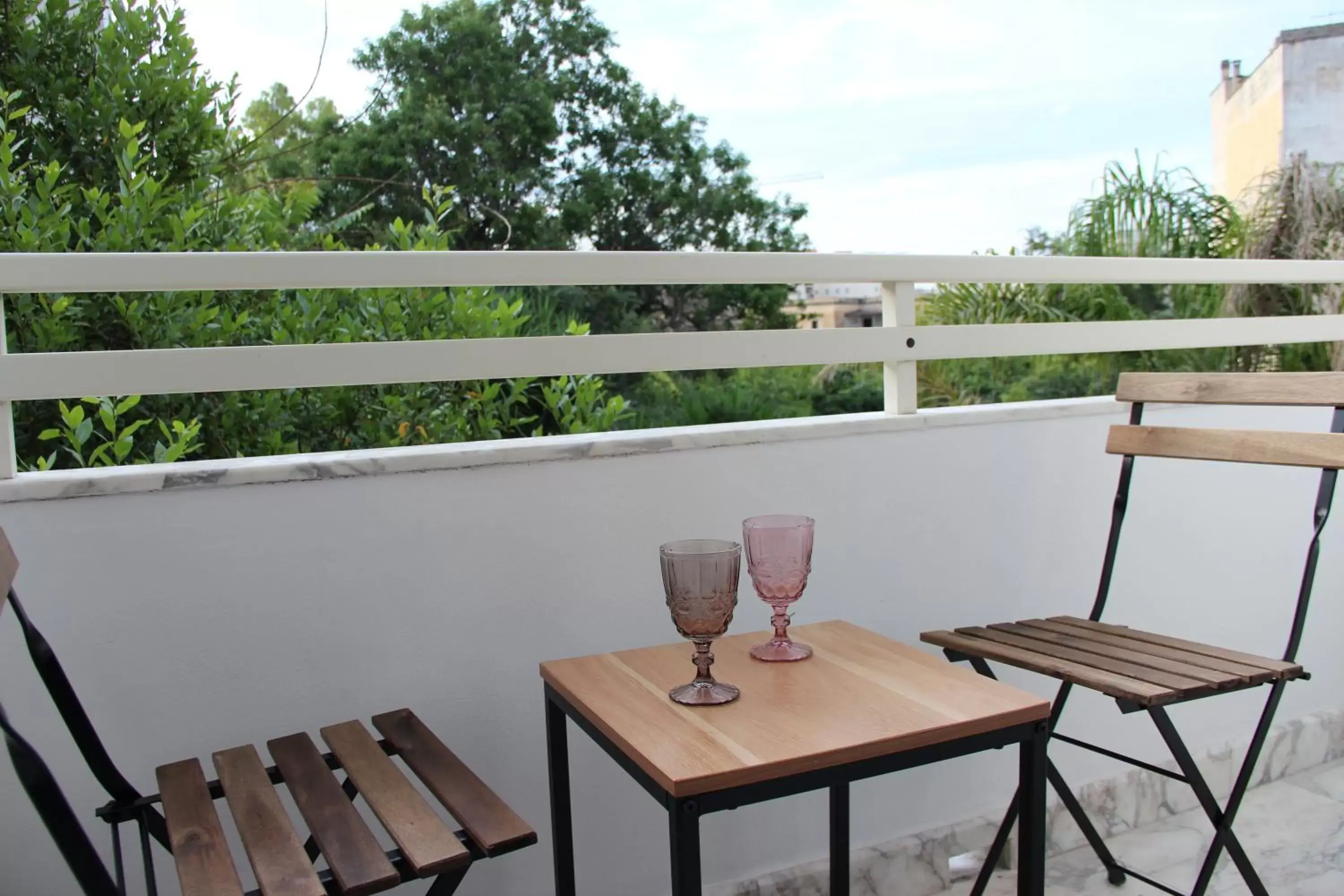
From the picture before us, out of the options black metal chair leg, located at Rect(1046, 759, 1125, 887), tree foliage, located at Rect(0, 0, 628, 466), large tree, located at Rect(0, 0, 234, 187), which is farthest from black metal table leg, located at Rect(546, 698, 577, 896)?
large tree, located at Rect(0, 0, 234, 187)

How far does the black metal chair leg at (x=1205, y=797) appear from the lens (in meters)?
1.57

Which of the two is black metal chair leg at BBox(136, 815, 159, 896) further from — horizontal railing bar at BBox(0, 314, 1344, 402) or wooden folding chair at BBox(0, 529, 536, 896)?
horizontal railing bar at BBox(0, 314, 1344, 402)

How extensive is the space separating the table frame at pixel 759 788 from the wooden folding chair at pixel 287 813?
15 cm

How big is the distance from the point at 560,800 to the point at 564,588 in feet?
1.42

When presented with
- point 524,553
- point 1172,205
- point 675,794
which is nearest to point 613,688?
point 675,794

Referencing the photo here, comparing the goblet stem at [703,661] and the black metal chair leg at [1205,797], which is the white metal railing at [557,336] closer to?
the goblet stem at [703,661]

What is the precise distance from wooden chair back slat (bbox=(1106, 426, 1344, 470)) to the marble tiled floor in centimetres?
90

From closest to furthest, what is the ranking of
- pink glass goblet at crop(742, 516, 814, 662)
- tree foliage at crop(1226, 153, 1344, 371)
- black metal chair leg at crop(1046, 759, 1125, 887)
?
1. pink glass goblet at crop(742, 516, 814, 662)
2. black metal chair leg at crop(1046, 759, 1125, 887)
3. tree foliage at crop(1226, 153, 1344, 371)

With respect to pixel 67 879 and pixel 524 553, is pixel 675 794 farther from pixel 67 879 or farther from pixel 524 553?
pixel 67 879

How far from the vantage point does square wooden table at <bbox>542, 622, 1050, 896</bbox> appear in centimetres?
106

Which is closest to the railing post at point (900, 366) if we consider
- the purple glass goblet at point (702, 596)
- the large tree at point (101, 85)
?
the purple glass goblet at point (702, 596)

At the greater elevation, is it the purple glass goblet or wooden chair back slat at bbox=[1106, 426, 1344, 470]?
wooden chair back slat at bbox=[1106, 426, 1344, 470]

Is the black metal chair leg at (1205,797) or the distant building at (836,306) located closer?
the black metal chair leg at (1205,797)

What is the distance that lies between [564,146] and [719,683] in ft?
58.2
